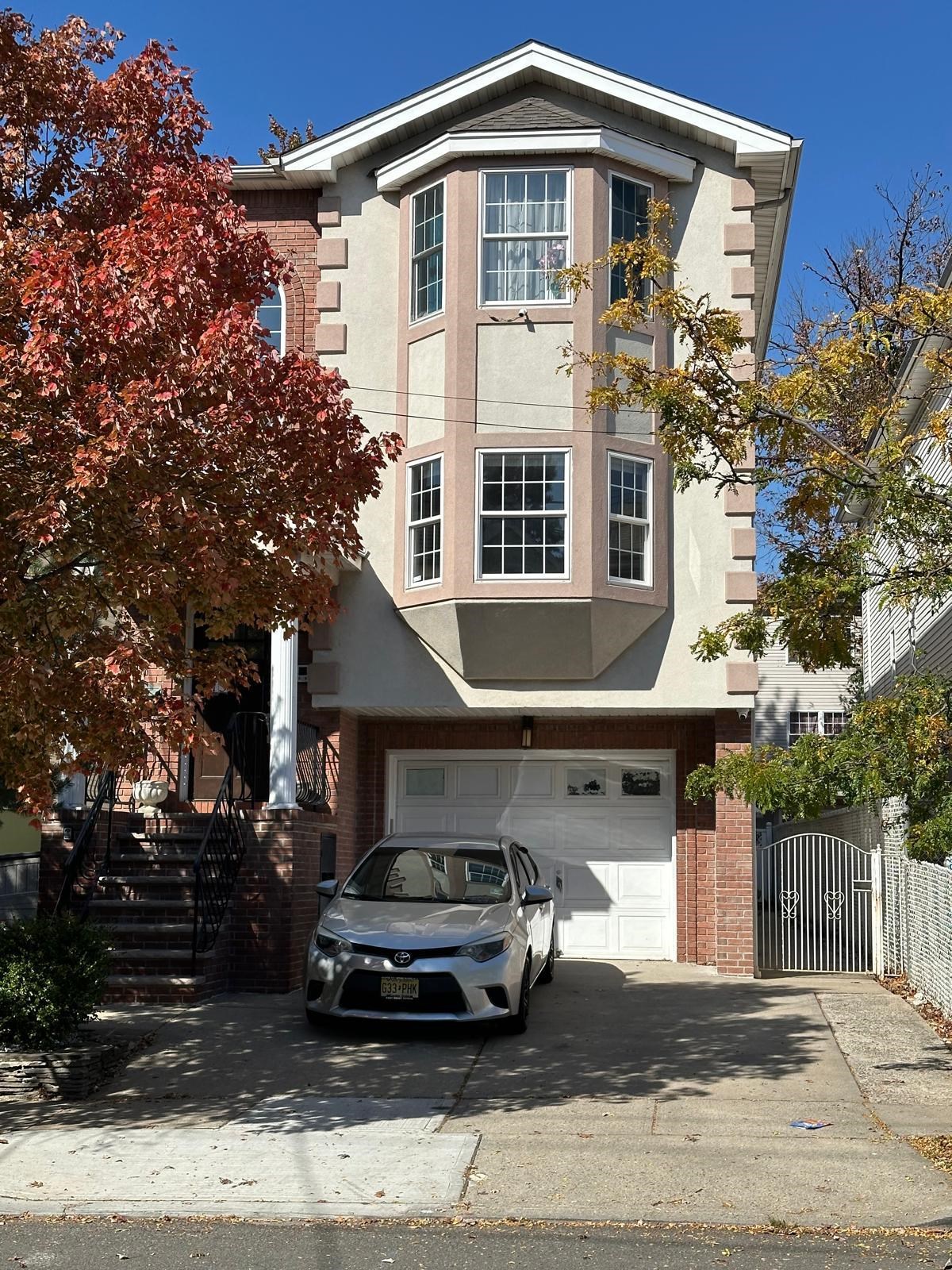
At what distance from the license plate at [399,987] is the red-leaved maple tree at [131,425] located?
10.2ft

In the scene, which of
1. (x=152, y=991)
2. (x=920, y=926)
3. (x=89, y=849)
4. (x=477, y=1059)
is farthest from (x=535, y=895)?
(x=89, y=849)

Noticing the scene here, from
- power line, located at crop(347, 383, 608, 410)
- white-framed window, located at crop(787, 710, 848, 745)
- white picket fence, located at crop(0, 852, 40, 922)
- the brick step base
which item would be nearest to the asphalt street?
the brick step base

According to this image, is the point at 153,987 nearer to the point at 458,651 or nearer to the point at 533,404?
the point at 458,651

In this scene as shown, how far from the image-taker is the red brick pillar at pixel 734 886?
1534 cm

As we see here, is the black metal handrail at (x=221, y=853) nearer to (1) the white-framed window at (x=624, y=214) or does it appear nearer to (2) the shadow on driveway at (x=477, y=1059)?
(2) the shadow on driveway at (x=477, y=1059)

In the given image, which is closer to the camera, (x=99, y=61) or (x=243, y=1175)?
(x=243, y=1175)

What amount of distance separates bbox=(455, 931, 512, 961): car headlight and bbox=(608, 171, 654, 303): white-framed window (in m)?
7.94

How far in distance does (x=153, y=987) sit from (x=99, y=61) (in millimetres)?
7959

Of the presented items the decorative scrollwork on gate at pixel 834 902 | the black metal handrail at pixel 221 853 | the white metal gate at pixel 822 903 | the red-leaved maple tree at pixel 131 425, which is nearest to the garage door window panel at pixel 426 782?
the black metal handrail at pixel 221 853

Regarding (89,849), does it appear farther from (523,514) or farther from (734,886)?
(734,886)

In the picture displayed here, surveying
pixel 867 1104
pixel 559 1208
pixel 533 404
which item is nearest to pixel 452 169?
pixel 533 404

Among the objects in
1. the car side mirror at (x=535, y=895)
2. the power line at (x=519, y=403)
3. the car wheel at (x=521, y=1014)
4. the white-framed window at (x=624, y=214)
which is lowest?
the car wheel at (x=521, y=1014)

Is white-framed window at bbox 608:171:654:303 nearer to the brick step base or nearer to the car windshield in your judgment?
the car windshield

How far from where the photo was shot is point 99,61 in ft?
31.3
